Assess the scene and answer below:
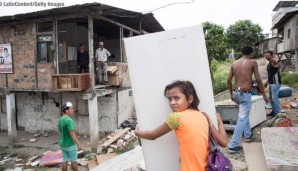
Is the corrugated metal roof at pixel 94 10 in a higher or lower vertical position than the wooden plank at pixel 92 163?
higher

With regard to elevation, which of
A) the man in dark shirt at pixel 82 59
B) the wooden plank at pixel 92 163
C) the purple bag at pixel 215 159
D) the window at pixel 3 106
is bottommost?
the wooden plank at pixel 92 163

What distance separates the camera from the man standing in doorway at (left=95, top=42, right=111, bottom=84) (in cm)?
1057

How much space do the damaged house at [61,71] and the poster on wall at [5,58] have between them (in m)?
0.05

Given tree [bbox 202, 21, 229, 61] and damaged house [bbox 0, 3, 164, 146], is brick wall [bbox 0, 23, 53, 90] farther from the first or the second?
tree [bbox 202, 21, 229, 61]

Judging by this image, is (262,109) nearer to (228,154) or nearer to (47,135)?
(228,154)

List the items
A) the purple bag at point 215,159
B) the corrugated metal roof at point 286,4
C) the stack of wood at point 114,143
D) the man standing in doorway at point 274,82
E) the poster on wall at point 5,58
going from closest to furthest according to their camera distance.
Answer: the purple bag at point 215,159 → the man standing in doorway at point 274,82 → the stack of wood at point 114,143 → the poster on wall at point 5,58 → the corrugated metal roof at point 286,4

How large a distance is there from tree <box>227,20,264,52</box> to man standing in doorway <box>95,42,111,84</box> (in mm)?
25411

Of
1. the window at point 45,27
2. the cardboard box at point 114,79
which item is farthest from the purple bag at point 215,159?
the window at point 45,27

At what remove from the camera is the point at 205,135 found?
1.97 metres

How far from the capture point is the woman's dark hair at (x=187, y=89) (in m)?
2.09

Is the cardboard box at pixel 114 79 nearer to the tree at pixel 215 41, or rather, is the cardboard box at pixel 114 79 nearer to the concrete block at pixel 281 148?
the concrete block at pixel 281 148

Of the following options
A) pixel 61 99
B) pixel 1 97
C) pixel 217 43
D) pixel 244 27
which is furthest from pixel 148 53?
pixel 244 27

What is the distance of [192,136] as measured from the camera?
6.37 feet

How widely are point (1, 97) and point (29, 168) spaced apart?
8.14m
